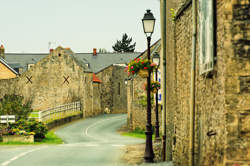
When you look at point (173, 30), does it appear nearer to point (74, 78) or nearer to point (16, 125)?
point (16, 125)

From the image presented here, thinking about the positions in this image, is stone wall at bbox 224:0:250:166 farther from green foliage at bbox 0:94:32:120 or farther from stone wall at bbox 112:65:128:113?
stone wall at bbox 112:65:128:113

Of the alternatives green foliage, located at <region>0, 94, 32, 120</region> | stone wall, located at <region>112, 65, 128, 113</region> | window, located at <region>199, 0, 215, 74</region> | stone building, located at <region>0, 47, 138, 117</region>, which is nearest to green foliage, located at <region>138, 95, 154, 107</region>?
green foliage, located at <region>0, 94, 32, 120</region>

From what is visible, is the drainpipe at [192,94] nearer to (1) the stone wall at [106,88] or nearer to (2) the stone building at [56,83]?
(2) the stone building at [56,83]

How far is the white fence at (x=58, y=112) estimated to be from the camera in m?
36.1

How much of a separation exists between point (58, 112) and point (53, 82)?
13.4 m

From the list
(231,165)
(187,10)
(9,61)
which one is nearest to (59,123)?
(187,10)

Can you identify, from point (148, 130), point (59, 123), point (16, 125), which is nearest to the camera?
point (148, 130)

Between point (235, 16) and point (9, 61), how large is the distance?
8019 centimetres

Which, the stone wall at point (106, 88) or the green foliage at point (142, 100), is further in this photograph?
the stone wall at point (106, 88)

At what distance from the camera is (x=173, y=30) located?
504 inches

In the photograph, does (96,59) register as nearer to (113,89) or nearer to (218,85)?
(113,89)

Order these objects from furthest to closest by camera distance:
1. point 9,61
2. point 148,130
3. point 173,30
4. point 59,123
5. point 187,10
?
point 9,61 → point 59,123 → point 148,130 → point 173,30 → point 187,10

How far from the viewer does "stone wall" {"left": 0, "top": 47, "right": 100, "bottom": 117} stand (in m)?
54.8

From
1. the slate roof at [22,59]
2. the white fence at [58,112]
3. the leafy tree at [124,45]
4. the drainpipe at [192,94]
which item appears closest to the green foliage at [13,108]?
the white fence at [58,112]
